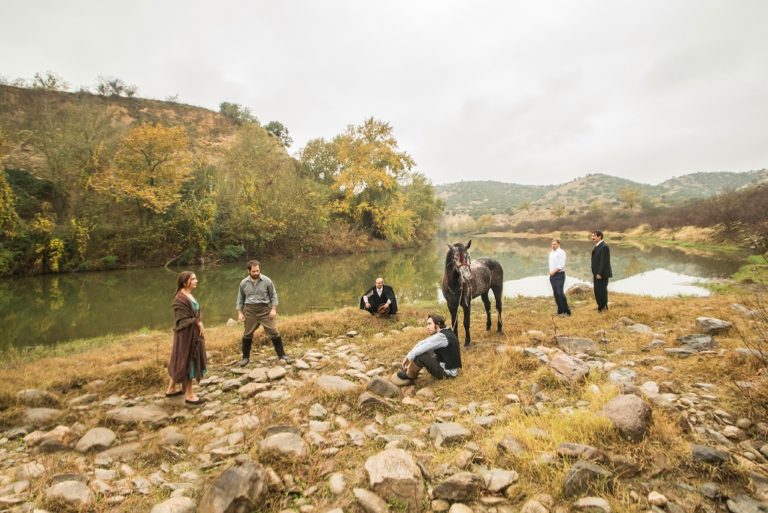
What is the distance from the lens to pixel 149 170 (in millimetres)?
27594

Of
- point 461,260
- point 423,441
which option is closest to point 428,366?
point 423,441

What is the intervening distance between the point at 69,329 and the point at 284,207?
24641 mm

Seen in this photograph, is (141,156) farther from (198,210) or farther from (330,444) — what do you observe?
(330,444)

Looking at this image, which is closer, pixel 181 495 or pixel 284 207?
pixel 181 495

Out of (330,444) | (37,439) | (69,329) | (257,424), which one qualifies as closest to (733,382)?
(330,444)

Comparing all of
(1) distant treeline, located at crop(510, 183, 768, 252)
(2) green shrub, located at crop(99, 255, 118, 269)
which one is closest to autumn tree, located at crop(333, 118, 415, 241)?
(2) green shrub, located at crop(99, 255, 118, 269)

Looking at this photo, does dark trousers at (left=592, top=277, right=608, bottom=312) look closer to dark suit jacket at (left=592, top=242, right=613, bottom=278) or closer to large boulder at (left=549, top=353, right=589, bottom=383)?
dark suit jacket at (left=592, top=242, right=613, bottom=278)

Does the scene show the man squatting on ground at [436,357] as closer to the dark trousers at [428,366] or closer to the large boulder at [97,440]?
the dark trousers at [428,366]

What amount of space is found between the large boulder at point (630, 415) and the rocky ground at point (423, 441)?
15mm

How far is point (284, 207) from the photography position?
35.1m

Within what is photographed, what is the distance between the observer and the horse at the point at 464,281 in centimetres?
755

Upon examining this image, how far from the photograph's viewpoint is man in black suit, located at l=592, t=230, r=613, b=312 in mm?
Answer: 9391

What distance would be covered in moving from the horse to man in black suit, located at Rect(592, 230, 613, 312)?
2884 mm

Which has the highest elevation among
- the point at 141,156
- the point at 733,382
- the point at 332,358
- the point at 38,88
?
the point at 38,88
